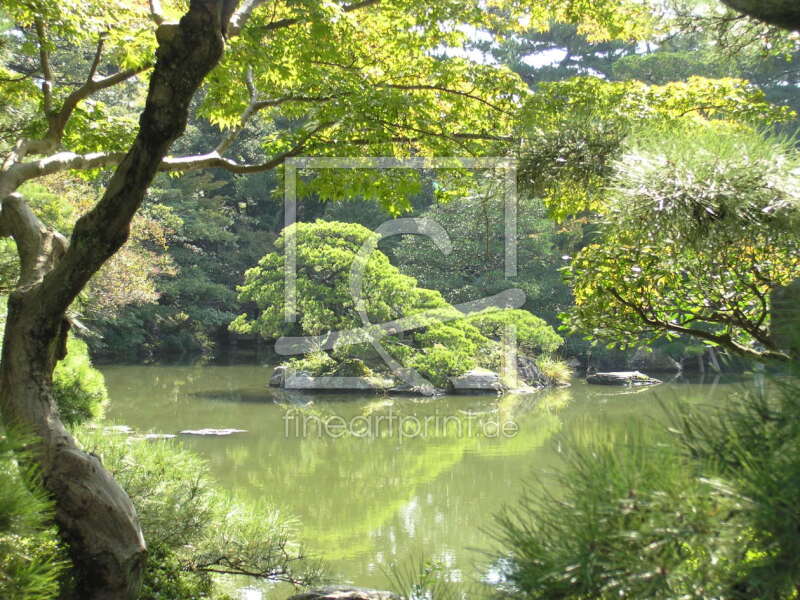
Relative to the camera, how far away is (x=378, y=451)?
28.0ft

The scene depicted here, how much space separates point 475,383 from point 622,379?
338 centimetres

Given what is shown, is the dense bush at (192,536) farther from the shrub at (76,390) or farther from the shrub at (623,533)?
the shrub at (623,533)

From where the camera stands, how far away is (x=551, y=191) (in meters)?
3.22

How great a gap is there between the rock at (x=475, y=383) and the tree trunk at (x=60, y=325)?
34.2ft

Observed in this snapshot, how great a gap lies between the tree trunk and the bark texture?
1530 millimetres

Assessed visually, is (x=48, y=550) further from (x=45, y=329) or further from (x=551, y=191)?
(x=551, y=191)

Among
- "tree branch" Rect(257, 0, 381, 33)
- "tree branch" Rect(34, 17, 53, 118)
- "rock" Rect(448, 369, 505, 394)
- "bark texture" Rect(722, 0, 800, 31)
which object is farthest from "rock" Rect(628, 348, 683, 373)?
"bark texture" Rect(722, 0, 800, 31)

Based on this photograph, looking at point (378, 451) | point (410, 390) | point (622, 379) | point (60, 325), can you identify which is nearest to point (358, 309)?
point (410, 390)

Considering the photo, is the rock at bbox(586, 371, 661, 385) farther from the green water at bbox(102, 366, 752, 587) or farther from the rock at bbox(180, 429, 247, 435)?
the rock at bbox(180, 429, 247, 435)

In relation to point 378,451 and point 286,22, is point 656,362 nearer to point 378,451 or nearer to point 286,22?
point 378,451

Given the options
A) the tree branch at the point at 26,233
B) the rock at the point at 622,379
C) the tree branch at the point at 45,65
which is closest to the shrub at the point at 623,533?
the tree branch at the point at 26,233

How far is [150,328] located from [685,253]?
1719 centimetres

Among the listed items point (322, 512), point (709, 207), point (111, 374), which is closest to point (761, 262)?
point (709, 207)

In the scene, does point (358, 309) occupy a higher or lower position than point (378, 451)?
higher
